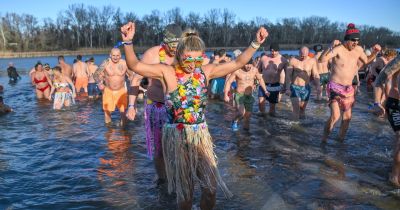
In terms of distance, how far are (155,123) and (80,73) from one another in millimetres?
11026

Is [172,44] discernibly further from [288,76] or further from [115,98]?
[288,76]

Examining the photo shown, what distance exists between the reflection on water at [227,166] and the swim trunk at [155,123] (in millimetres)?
607

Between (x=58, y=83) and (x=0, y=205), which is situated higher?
(x=58, y=83)

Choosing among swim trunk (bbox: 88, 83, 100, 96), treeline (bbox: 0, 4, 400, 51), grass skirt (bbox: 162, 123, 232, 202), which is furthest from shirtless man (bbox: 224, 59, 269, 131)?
treeline (bbox: 0, 4, 400, 51)

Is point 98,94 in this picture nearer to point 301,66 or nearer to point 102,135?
point 102,135

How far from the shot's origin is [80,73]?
14.4 metres

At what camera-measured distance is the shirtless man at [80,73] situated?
14.3m

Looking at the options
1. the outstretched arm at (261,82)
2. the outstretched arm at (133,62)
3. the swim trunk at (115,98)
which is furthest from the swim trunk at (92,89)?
the outstretched arm at (133,62)

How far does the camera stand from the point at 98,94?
1438cm

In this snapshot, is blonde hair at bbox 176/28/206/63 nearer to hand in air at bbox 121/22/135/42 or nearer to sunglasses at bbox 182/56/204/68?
sunglasses at bbox 182/56/204/68

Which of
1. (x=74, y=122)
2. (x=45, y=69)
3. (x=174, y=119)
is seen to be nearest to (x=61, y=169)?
(x=174, y=119)

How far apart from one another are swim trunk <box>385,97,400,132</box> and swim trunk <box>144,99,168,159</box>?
9.05ft

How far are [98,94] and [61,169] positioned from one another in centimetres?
896

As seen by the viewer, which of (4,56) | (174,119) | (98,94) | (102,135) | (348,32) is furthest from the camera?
(4,56)
